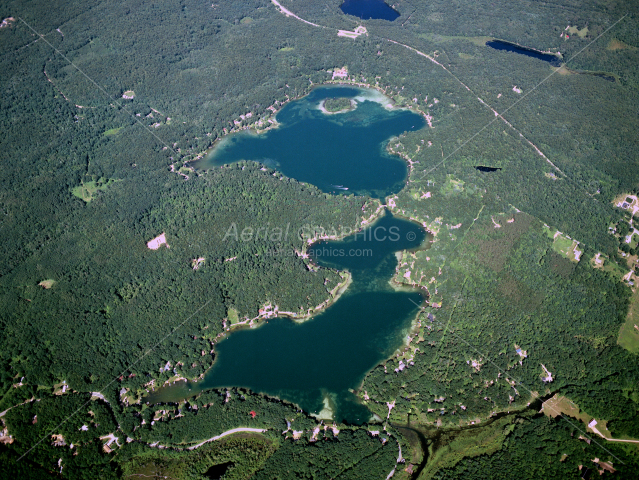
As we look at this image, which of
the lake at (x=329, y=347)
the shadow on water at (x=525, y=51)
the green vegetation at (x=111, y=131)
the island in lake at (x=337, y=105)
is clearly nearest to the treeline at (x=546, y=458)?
the lake at (x=329, y=347)

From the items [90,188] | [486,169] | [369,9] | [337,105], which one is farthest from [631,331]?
[369,9]

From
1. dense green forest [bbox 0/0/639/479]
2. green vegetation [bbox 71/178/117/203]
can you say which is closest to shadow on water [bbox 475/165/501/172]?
dense green forest [bbox 0/0/639/479]

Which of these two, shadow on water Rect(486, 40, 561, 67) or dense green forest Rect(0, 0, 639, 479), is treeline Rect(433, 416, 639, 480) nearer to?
dense green forest Rect(0, 0, 639, 479)

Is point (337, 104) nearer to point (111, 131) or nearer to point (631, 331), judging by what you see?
point (111, 131)

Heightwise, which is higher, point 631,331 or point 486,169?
point 486,169

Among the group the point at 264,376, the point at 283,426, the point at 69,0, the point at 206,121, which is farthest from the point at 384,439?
the point at 69,0

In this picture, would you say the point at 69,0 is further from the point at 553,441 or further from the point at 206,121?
the point at 553,441

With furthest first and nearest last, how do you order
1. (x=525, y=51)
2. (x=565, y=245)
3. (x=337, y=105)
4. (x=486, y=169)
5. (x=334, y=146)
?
(x=525, y=51) → (x=337, y=105) → (x=334, y=146) → (x=486, y=169) → (x=565, y=245)
